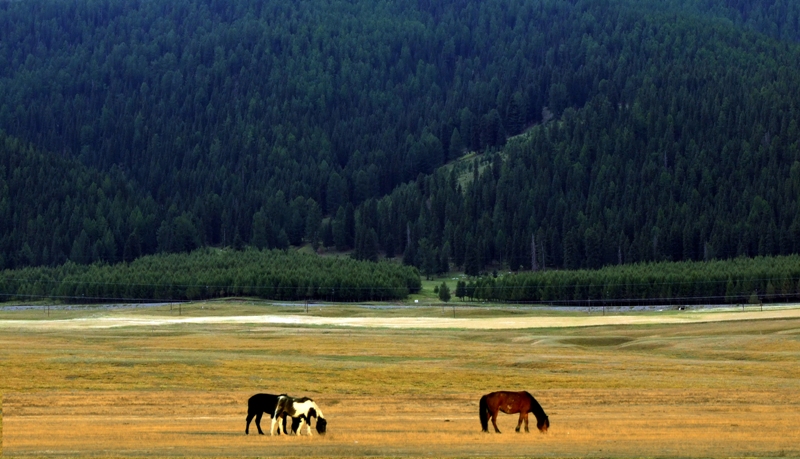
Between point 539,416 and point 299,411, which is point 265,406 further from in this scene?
point 539,416

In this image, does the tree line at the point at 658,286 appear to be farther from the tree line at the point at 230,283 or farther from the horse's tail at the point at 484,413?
the horse's tail at the point at 484,413

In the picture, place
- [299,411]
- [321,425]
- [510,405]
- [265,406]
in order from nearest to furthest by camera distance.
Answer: [510,405] → [299,411] → [265,406] → [321,425]

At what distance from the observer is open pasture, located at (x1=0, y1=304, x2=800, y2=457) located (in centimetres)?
3678

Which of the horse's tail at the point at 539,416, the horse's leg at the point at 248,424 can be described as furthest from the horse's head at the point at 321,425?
the horse's tail at the point at 539,416

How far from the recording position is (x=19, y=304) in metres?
178

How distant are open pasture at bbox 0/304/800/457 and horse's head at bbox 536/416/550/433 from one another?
23cm

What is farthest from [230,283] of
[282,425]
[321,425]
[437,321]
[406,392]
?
[321,425]

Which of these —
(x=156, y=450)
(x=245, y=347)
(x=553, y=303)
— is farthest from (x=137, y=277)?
(x=156, y=450)

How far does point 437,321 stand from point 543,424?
8031 centimetres

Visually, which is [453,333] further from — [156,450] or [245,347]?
[156,450]

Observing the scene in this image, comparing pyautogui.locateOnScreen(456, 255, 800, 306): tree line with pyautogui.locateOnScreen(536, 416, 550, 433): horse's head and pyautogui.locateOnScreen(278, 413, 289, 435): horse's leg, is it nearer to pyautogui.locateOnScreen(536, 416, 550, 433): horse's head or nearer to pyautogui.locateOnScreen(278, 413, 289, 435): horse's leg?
pyautogui.locateOnScreen(536, 416, 550, 433): horse's head

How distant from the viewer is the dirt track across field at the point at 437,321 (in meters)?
107

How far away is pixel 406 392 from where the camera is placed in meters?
50.7

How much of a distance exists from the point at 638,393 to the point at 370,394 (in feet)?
37.2
